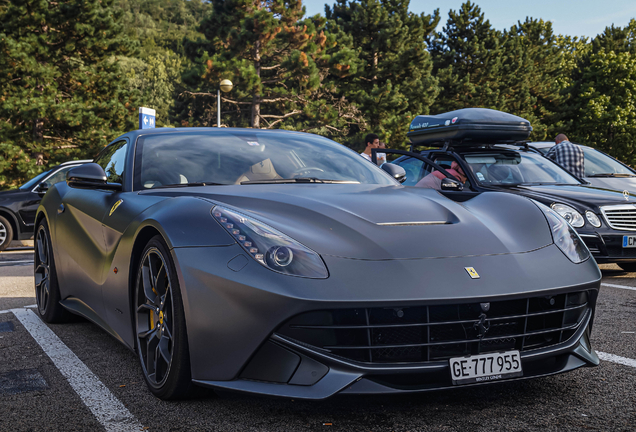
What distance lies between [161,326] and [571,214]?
5257mm

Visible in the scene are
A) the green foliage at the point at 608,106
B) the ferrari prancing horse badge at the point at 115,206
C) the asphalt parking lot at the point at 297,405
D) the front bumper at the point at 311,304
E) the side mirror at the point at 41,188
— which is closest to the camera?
the front bumper at the point at 311,304

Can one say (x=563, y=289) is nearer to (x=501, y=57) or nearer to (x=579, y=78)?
(x=501, y=57)

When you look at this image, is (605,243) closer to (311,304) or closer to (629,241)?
(629,241)

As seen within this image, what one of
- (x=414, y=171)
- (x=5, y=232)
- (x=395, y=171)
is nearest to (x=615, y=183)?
(x=414, y=171)

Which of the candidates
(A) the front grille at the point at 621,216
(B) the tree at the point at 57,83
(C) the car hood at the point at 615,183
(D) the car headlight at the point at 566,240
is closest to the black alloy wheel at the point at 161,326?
(D) the car headlight at the point at 566,240

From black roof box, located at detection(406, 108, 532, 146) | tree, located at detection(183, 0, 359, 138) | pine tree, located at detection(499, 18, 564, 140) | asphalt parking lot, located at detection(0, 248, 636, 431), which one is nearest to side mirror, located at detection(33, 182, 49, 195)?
black roof box, located at detection(406, 108, 532, 146)

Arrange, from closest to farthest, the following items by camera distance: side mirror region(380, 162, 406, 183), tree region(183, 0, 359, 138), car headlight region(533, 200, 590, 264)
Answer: car headlight region(533, 200, 590, 264) → side mirror region(380, 162, 406, 183) → tree region(183, 0, 359, 138)

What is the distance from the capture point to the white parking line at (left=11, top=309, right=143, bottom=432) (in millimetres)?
2621

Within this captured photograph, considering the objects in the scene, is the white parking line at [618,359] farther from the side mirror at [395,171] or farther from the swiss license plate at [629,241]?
the swiss license plate at [629,241]

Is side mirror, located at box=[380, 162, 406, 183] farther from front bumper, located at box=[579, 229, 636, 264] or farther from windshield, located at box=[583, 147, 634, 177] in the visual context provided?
windshield, located at box=[583, 147, 634, 177]

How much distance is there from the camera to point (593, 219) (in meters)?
6.80

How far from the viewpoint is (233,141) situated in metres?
4.06

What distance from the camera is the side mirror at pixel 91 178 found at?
3770mm

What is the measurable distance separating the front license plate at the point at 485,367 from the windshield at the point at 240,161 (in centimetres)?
164
